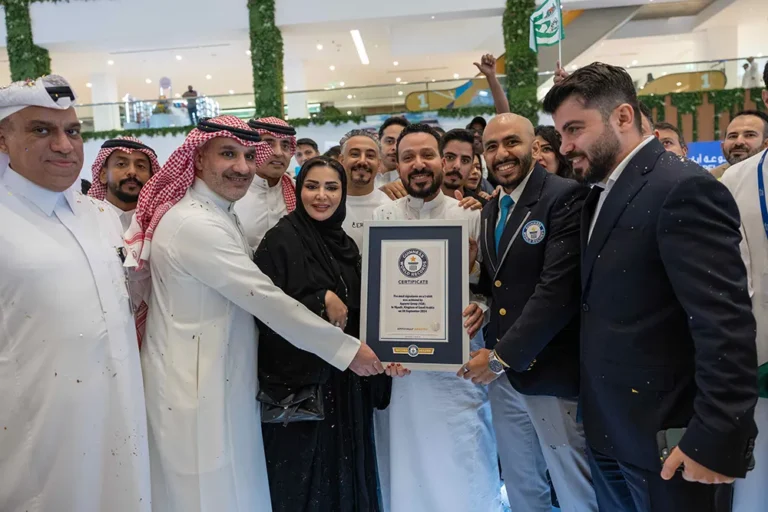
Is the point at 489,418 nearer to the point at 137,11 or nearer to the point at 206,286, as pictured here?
the point at 206,286

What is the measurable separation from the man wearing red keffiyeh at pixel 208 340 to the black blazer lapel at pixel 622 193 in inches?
45.2

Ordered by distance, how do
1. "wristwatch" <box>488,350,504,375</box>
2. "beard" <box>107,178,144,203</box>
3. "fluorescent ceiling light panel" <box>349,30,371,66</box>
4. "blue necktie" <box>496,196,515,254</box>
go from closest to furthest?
"wristwatch" <box>488,350,504,375</box>
"blue necktie" <box>496,196,515,254</box>
"beard" <box>107,178,144,203</box>
"fluorescent ceiling light panel" <box>349,30,371,66</box>

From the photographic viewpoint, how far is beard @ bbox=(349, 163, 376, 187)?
355cm

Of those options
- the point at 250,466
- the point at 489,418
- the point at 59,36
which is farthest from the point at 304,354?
the point at 59,36

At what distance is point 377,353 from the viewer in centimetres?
251

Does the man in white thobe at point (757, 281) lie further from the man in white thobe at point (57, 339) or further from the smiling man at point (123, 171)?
the smiling man at point (123, 171)

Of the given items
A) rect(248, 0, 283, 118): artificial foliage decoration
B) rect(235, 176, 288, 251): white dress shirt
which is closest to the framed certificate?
rect(235, 176, 288, 251): white dress shirt

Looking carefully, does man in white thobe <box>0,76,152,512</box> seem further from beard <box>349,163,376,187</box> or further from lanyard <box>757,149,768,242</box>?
lanyard <box>757,149,768,242</box>

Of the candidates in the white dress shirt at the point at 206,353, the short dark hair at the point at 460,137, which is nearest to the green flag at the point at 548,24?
the short dark hair at the point at 460,137

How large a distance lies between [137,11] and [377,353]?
13220 millimetres

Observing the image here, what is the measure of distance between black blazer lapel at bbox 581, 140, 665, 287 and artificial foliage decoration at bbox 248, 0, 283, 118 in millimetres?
11715

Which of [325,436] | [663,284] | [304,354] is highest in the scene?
[663,284]

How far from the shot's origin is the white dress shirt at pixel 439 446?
2.78 metres

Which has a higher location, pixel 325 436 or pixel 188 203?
pixel 188 203
